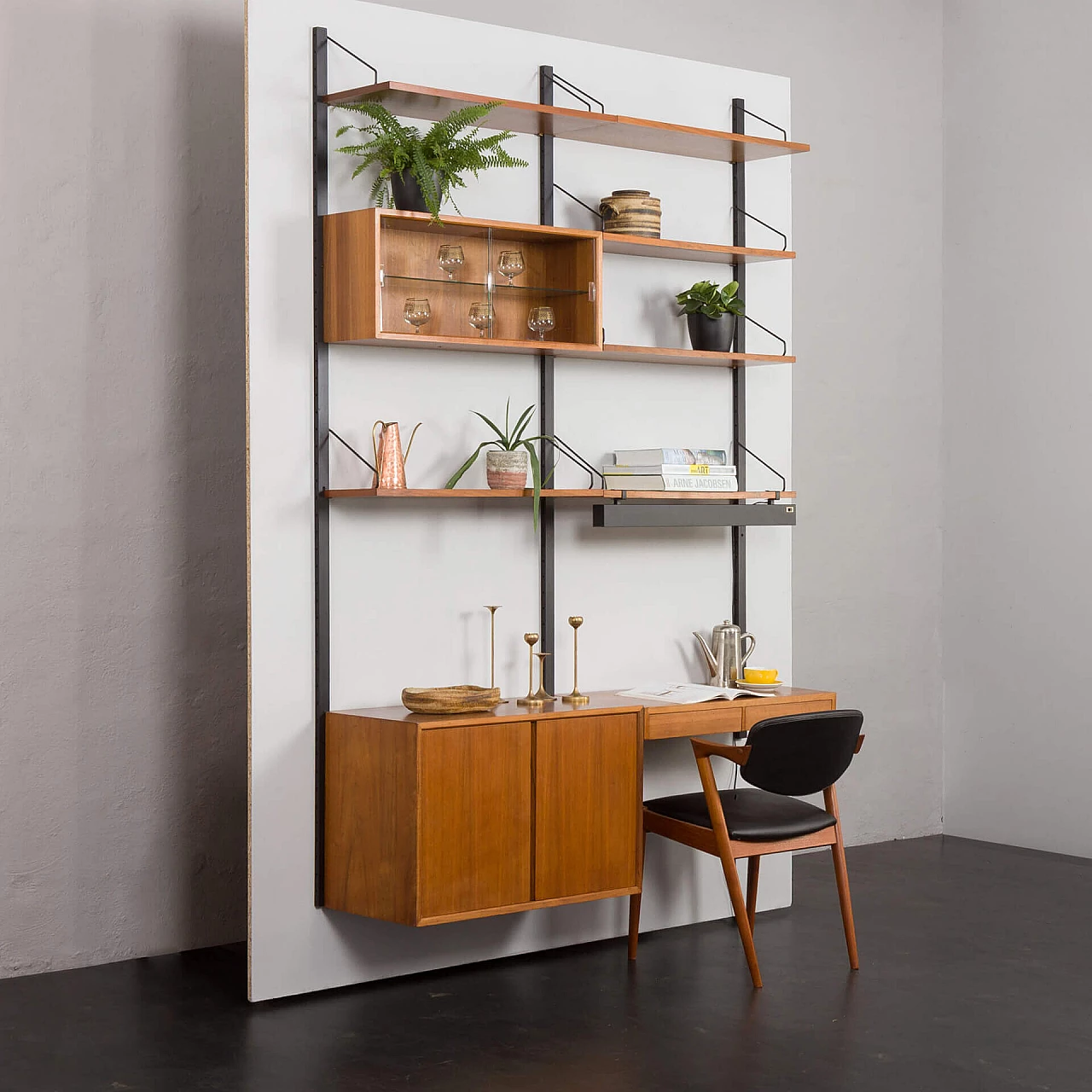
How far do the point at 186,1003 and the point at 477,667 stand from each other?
1346 mm

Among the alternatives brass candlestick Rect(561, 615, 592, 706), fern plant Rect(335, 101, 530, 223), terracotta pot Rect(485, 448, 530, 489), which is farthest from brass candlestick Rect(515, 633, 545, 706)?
fern plant Rect(335, 101, 530, 223)

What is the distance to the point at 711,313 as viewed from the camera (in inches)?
202

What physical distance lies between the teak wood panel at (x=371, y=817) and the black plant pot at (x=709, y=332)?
182cm

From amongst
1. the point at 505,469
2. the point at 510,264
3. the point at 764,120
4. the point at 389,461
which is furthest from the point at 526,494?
the point at 764,120

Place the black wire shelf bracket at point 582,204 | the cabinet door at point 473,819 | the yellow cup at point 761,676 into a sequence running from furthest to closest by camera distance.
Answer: the yellow cup at point 761,676, the black wire shelf bracket at point 582,204, the cabinet door at point 473,819

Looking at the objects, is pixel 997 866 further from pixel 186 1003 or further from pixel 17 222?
pixel 17 222

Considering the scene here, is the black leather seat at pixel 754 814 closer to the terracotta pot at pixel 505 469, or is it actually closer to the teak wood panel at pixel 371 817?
the teak wood panel at pixel 371 817

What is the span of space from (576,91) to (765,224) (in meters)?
0.93

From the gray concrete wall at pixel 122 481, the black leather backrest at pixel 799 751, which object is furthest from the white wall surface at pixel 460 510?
the black leather backrest at pixel 799 751

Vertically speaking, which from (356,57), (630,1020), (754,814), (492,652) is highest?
(356,57)

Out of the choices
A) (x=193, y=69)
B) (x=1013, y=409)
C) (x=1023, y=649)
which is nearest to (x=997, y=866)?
(x=1023, y=649)

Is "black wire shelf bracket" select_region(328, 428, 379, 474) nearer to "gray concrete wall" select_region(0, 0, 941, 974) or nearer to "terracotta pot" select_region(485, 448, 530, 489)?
"terracotta pot" select_region(485, 448, 530, 489)

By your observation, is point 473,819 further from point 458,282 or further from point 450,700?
point 458,282

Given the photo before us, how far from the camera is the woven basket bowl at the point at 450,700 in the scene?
4352 mm
